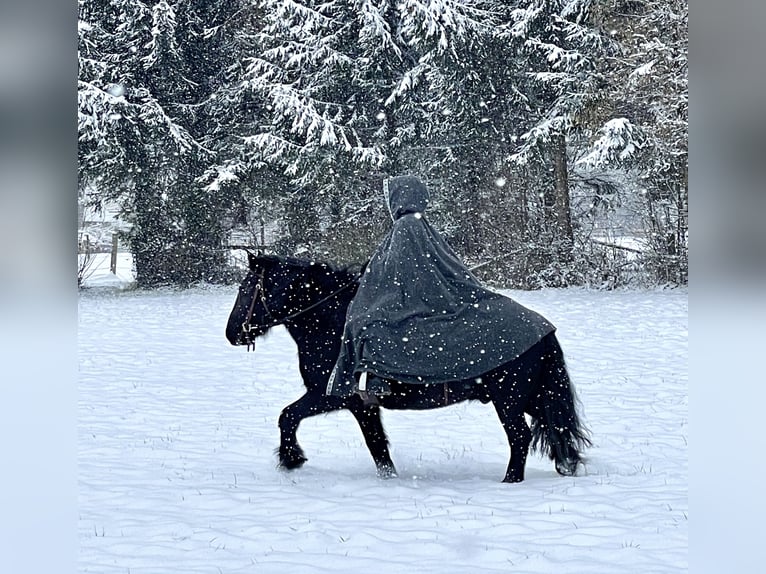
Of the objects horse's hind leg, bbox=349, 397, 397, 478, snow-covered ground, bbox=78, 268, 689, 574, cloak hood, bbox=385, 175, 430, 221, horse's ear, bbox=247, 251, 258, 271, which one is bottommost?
snow-covered ground, bbox=78, 268, 689, 574

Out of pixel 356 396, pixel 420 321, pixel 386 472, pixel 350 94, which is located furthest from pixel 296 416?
pixel 350 94

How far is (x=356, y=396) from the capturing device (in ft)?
17.8

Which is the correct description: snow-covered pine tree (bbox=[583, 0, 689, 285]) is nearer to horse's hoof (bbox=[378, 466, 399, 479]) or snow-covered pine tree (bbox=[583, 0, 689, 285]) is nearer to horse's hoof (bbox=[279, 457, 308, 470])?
horse's hoof (bbox=[378, 466, 399, 479])

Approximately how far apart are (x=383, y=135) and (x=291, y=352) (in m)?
8.87

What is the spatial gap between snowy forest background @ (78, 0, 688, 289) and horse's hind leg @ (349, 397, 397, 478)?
1428 cm

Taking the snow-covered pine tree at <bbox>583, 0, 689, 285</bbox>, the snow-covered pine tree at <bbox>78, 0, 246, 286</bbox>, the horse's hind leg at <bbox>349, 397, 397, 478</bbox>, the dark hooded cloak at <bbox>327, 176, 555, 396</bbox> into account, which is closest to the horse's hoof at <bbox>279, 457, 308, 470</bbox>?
the horse's hind leg at <bbox>349, 397, 397, 478</bbox>

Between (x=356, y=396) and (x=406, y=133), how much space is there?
1536cm

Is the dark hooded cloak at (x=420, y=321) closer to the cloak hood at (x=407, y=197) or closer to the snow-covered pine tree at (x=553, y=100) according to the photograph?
the cloak hood at (x=407, y=197)

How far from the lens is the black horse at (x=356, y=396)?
5.21m

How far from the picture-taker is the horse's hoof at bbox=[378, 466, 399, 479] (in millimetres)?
5566

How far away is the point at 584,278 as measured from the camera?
1928 centimetres

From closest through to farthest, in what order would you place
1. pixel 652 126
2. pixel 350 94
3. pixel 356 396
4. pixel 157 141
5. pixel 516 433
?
→ pixel 516 433
pixel 356 396
pixel 652 126
pixel 350 94
pixel 157 141

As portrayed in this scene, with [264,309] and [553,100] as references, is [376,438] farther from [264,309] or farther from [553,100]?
[553,100]

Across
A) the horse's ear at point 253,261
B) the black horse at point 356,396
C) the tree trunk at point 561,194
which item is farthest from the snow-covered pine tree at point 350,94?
the black horse at point 356,396
